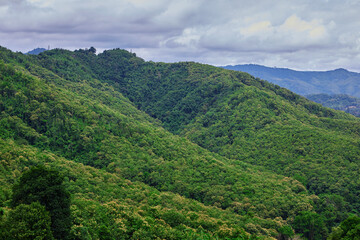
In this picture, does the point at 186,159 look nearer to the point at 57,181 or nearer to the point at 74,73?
the point at 57,181

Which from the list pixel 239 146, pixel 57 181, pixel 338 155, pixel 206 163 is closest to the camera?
pixel 57 181

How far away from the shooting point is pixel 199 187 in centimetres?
4875

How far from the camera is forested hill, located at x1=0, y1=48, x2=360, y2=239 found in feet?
111

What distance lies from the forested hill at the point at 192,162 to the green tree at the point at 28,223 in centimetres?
434

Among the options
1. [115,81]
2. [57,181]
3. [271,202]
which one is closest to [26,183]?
[57,181]

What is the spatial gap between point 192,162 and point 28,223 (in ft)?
137

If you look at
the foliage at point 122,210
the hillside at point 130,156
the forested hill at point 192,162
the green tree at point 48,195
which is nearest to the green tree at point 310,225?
the forested hill at point 192,162

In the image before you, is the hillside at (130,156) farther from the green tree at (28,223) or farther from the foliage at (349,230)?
the green tree at (28,223)

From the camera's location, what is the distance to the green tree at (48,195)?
2023 cm

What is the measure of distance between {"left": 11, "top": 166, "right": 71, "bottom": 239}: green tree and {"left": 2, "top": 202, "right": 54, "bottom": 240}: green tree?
61.8 inches

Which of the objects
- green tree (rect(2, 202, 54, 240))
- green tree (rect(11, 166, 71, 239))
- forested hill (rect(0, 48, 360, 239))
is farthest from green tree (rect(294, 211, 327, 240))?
green tree (rect(2, 202, 54, 240))

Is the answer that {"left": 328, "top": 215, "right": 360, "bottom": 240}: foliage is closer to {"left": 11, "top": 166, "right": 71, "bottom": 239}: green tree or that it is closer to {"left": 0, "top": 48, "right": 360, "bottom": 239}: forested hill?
{"left": 0, "top": 48, "right": 360, "bottom": 239}: forested hill

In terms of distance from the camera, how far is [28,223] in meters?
17.6

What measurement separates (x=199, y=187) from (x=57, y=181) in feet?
101
